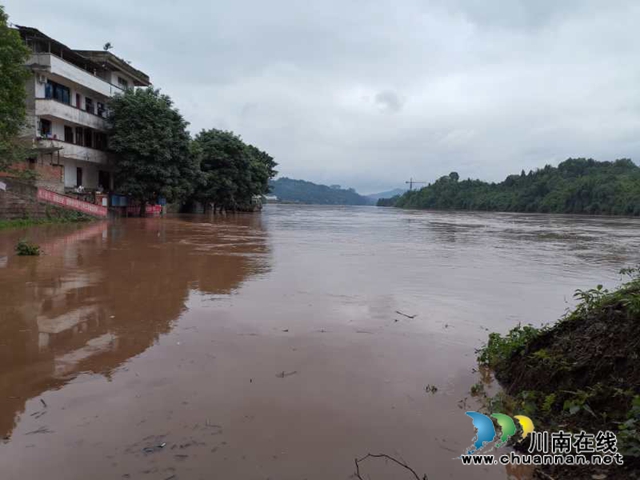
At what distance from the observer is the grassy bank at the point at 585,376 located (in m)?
2.79

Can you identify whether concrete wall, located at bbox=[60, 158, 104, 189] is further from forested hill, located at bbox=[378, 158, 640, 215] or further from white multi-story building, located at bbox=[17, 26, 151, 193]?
forested hill, located at bbox=[378, 158, 640, 215]

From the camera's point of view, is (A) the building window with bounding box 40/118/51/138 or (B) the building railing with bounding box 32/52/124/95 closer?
(B) the building railing with bounding box 32/52/124/95

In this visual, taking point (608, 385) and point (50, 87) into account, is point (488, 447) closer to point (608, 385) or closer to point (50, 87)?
point (608, 385)

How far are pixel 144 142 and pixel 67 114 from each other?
182 inches

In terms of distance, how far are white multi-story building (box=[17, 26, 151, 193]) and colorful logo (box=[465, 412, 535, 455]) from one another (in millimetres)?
26060

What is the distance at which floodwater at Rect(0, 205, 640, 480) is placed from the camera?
296 cm

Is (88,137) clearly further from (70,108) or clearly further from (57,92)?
(70,108)

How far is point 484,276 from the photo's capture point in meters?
10.4

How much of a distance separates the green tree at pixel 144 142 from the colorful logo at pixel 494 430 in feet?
95.0

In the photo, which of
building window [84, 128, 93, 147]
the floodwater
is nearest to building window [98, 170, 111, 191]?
building window [84, 128, 93, 147]

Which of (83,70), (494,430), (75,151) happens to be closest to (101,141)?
(75,151)

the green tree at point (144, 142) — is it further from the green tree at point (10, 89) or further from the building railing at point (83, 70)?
the green tree at point (10, 89)

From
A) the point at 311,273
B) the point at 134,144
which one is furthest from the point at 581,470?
the point at 134,144

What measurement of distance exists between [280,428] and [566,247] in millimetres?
17844
